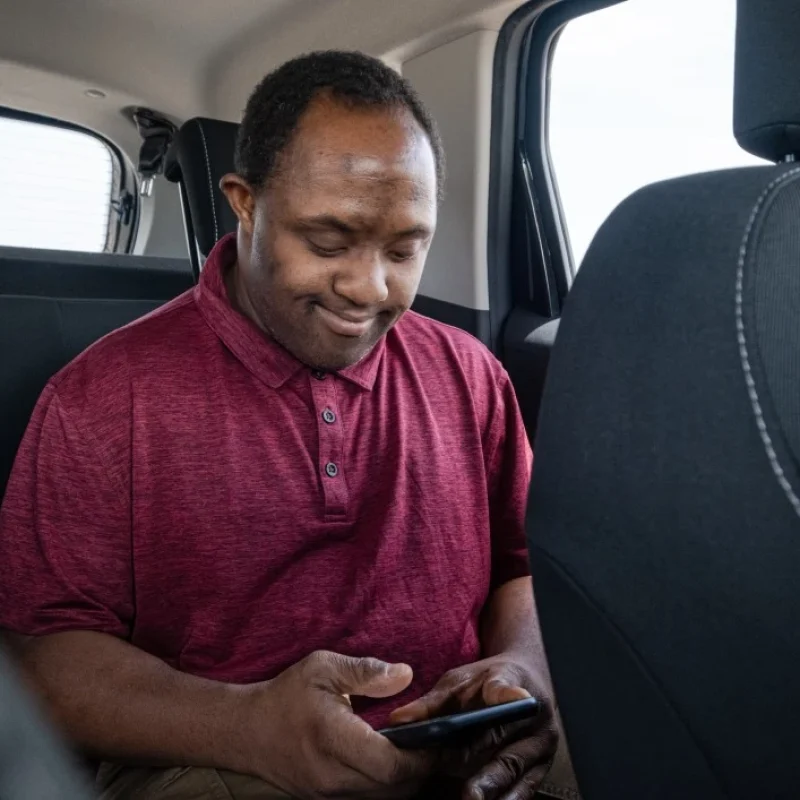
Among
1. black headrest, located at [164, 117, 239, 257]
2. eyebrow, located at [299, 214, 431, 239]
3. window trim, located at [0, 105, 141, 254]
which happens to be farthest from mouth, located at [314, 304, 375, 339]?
window trim, located at [0, 105, 141, 254]

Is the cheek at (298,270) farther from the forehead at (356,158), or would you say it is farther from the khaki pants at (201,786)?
the khaki pants at (201,786)

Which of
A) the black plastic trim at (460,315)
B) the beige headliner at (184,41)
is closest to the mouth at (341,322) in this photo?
the black plastic trim at (460,315)

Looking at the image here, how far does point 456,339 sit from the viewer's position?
1488 mm

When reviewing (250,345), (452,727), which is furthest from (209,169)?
(452,727)

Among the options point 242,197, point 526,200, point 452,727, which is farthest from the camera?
point 526,200

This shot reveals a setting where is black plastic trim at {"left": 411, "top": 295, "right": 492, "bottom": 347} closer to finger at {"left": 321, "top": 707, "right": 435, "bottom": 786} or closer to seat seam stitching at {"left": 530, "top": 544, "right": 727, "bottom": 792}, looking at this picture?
finger at {"left": 321, "top": 707, "right": 435, "bottom": 786}

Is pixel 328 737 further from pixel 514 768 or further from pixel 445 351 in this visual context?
pixel 445 351

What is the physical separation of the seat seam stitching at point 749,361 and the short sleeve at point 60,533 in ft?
2.42

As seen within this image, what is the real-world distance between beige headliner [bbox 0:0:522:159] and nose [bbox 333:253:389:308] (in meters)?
1.07

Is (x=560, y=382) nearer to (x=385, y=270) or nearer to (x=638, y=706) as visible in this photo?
(x=638, y=706)

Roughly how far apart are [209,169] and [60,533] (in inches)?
43.1

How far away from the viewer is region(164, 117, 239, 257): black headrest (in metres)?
2.01

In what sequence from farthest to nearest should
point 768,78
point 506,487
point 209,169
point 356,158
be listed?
1. point 209,169
2. point 506,487
3. point 356,158
4. point 768,78

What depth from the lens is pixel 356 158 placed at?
1191mm
